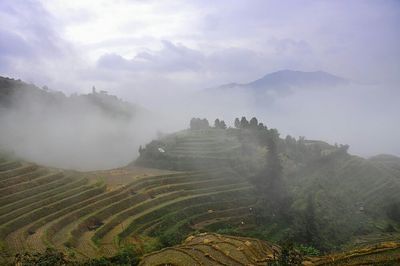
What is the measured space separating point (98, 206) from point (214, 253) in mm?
16388

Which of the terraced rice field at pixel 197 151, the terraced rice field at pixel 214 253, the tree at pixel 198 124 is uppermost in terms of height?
the tree at pixel 198 124

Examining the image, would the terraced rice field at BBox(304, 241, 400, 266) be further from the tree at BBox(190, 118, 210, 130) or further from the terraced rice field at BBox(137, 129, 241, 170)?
the tree at BBox(190, 118, 210, 130)

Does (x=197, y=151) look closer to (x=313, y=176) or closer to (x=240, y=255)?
(x=313, y=176)

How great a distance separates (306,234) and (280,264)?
27.8 m

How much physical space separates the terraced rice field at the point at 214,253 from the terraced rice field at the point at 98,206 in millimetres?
5603

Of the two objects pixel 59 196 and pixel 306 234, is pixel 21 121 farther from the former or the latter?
pixel 306 234

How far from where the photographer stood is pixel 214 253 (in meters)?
29.8

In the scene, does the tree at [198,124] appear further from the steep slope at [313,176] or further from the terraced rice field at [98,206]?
the terraced rice field at [98,206]

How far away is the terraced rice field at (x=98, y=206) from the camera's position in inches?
1379

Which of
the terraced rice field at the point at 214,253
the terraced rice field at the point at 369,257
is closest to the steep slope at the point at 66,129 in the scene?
the terraced rice field at the point at 214,253

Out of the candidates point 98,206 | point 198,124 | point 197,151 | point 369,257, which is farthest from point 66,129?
point 369,257

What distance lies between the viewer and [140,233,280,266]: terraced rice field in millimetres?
27969

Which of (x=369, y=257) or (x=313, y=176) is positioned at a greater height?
(x=313, y=176)

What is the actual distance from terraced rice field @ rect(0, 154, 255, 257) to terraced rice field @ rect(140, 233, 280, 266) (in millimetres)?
5603
